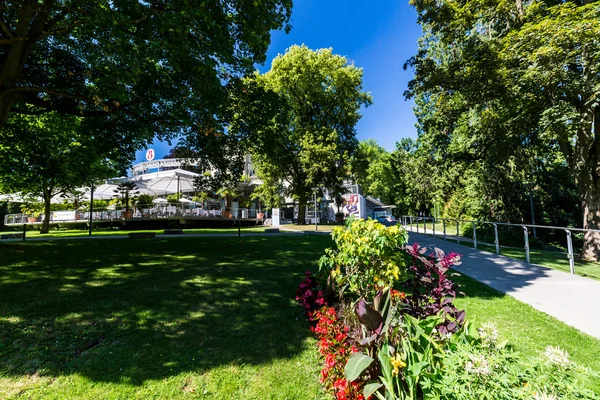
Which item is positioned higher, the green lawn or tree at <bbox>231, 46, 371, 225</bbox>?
tree at <bbox>231, 46, 371, 225</bbox>

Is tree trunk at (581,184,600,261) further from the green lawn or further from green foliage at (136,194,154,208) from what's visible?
green foliage at (136,194,154,208)

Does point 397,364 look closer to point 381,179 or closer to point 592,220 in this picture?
point 592,220

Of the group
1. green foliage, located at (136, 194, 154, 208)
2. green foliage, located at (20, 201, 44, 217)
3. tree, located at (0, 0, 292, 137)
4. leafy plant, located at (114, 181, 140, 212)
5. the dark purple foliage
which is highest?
tree, located at (0, 0, 292, 137)

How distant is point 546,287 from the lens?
204 inches

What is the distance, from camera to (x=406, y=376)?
69.2 inches

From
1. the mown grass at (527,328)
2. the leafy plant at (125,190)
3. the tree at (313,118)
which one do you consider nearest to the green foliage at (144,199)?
the leafy plant at (125,190)

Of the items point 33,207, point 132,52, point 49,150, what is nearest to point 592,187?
point 132,52

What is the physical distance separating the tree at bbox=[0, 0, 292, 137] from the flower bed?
5148 millimetres

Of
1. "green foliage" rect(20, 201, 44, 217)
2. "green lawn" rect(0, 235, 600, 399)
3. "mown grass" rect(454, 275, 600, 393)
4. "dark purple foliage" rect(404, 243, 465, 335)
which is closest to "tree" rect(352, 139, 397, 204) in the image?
"green foliage" rect(20, 201, 44, 217)

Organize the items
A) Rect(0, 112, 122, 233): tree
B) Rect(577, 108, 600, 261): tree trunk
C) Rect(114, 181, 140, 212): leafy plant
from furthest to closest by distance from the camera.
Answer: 1. Rect(114, 181, 140, 212): leafy plant
2. Rect(0, 112, 122, 233): tree
3. Rect(577, 108, 600, 261): tree trunk

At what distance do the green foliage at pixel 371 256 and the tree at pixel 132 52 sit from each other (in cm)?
505

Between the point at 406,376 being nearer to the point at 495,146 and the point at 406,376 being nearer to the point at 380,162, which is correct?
the point at 495,146

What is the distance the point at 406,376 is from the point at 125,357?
2805 mm

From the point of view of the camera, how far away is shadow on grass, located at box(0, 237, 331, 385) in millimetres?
2834
